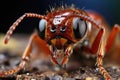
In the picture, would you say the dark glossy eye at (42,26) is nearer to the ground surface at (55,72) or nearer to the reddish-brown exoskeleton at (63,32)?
the reddish-brown exoskeleton at (63,32)

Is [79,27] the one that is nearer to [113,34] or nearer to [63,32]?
[63,32]

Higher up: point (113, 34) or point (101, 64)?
point (113, 34)

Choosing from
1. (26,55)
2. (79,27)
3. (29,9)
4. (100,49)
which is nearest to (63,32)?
(79,27)

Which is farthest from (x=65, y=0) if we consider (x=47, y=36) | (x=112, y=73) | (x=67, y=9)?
(x=112, y=73)

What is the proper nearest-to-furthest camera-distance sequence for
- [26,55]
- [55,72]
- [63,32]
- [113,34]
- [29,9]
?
[63,32]
[55,72]
[26,55]
[113,34]
[29,9]

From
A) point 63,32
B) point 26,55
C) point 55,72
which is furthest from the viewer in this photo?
point 26,55

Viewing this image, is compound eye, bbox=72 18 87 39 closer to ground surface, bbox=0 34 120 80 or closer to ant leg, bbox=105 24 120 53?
ground surface, bbox=0 34 120 80

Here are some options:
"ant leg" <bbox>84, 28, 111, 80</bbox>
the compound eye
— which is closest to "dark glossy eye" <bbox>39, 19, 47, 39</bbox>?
the compound eye

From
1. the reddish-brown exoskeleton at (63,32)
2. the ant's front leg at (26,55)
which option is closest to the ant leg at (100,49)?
the reddish-brown exoskeleton at (63,32)

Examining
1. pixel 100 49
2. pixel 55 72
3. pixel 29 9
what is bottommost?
pixel 55 72
